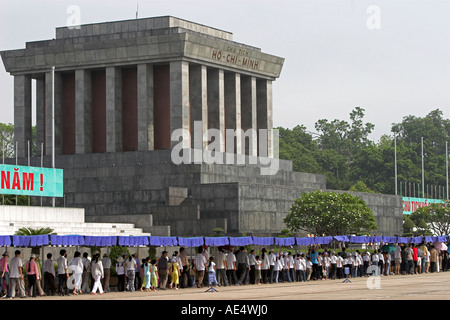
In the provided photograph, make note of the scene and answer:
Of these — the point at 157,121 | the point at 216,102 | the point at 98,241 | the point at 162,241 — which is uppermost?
the point at 216,102

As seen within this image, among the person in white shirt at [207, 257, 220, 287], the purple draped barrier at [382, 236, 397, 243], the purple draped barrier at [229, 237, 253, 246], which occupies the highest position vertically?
the purple draped barrier at [229, 237, 253, 246]

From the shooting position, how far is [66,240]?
1341 inches

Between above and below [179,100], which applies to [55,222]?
below

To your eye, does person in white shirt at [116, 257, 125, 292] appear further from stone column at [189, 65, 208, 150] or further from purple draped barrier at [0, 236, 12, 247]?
stone column at [189, 65, 208, 150]

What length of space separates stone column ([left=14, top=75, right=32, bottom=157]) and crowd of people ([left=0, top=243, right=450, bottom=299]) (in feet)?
101

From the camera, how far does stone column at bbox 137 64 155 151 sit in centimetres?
6538

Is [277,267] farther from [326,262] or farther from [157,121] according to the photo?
[157,121]

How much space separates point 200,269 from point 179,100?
28310 millimetres

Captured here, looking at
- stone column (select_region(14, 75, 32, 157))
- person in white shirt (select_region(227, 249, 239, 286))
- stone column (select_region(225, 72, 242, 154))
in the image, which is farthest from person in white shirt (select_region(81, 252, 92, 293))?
stone column (select_region(14, 75, 32, 157))

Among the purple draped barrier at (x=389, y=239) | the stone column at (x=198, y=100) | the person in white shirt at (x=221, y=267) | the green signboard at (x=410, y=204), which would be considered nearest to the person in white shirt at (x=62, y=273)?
the person in white shirt at (x=221, y=267)

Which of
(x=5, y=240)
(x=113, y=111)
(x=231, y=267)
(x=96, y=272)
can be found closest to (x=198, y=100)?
(x=113, y=111)

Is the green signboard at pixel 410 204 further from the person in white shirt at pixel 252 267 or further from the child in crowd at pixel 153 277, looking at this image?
the child in crowd at pixel 153 277
